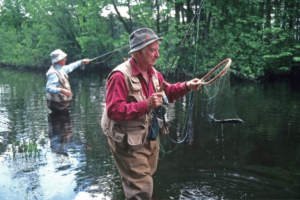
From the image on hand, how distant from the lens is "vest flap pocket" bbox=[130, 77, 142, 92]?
307 centimetres

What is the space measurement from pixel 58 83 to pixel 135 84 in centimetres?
604

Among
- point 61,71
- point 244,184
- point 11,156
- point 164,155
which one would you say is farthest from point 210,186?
point 61,71

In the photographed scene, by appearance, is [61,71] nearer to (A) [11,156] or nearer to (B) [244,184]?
→ (A) [11,156]

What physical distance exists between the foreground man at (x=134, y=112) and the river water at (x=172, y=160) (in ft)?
3.31

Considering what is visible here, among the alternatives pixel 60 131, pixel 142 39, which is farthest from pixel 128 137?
pixel 60 131

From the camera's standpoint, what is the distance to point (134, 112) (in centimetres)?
292

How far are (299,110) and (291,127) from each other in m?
2.67

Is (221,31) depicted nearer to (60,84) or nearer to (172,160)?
(60,84)

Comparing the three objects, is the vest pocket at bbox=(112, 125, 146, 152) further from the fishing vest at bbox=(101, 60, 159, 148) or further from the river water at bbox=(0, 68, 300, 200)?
the river water at bbox=(0, 68, 300, 200)

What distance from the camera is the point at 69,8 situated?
35.3 metres

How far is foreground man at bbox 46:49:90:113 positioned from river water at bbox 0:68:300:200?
0.44 meters

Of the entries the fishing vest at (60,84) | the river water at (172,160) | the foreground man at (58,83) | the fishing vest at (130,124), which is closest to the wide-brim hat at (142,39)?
the fishing vest at (130,124)

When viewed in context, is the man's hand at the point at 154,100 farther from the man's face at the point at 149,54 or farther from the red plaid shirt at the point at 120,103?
the man's face at the point at 149,54

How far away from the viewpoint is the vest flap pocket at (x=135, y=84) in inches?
121
